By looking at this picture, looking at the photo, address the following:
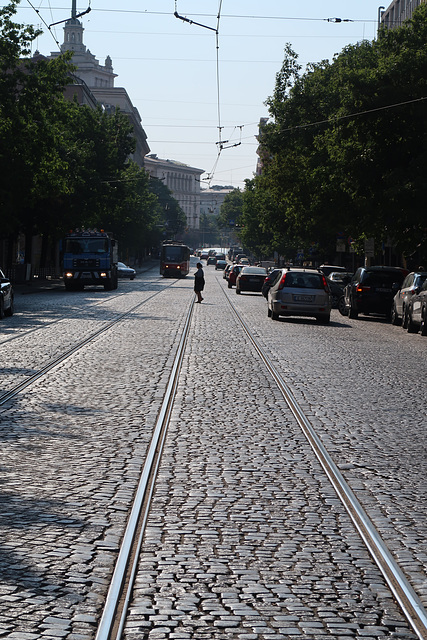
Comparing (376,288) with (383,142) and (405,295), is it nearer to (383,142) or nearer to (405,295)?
(405,295)

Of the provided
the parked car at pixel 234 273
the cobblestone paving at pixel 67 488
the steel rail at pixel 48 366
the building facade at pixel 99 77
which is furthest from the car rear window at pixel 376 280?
the building facade at pixel 99 77

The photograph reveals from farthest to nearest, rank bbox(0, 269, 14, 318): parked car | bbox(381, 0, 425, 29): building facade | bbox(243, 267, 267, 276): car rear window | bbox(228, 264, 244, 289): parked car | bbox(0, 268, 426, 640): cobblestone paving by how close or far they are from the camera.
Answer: bbox(381, 0, 425, 29): building facade, bbox(228, 264, 244, 289): parked car, bbox(243, 267, 267, 276): car rear window, bbox(0, 269, 14, 318): parked car, bbox(0, 268, 426, 640): cobblestone paving

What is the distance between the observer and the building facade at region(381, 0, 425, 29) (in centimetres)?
7618

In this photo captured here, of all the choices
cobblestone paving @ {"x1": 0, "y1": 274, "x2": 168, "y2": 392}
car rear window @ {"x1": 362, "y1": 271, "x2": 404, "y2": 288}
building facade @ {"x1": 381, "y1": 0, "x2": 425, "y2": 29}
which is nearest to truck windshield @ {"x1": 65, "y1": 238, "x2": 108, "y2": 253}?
cobblestone paving @ {"x1": 0, "y1": 274, "x2": 168, "y2": 392}

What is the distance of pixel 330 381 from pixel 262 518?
327 inches

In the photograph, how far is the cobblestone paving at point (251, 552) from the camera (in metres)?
4.50

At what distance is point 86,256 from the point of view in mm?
50938

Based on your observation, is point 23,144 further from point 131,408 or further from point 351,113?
point 131,408

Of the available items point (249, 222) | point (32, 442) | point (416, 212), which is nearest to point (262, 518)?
point (32, 442)

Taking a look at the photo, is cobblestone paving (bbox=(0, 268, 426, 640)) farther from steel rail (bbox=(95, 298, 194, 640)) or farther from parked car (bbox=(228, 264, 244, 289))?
parked car (bbox=(228, 264, 244, 289))

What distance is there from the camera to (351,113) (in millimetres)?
35906

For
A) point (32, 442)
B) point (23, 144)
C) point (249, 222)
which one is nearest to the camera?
point (32, 442)

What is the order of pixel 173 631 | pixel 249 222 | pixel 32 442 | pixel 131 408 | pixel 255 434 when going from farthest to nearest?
pixel 249 222
pixel 131 408
pixel 255 434
pixel 32 442
pixel 173 631

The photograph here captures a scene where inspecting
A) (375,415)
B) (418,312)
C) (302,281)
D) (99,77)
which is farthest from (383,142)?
(99,77)
